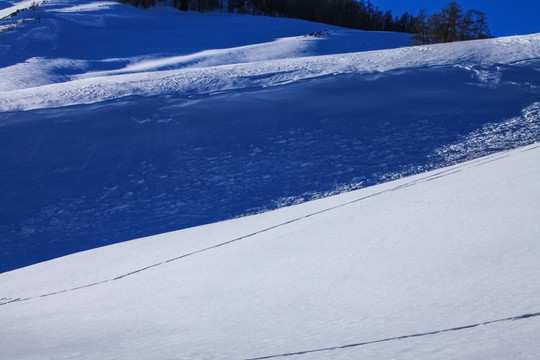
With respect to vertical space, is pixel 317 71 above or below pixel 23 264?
above

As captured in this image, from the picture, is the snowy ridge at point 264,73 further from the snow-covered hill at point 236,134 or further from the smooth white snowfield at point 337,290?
the smooth white snowfield at point 337,290

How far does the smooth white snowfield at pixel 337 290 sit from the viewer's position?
89 centimetres

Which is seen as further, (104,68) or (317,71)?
(104,68)

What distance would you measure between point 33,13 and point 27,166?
37.5ft

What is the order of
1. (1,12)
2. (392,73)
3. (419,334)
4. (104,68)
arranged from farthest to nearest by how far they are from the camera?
1. (1,12)
2. (104,68)
3. (392,73)
4. (419,334)

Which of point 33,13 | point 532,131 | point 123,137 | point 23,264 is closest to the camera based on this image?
point 23,264

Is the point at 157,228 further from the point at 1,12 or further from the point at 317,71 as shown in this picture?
the point at 1,12

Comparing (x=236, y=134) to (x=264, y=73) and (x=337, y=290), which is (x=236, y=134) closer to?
(x=264, y=73)

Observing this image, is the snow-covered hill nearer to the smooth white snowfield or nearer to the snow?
the snow

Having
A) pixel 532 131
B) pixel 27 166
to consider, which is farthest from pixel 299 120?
pixel 27 166

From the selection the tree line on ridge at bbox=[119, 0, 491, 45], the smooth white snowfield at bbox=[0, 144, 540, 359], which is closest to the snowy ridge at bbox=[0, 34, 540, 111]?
the smooth white snowfield at bbox=[0, 144, 540, 359]

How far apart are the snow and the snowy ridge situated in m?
0.04

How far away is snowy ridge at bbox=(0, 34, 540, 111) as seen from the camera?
5703mm

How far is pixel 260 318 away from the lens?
1139 mm
